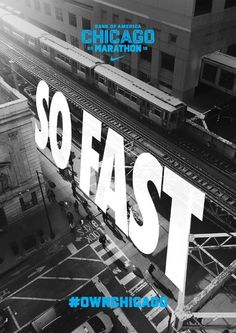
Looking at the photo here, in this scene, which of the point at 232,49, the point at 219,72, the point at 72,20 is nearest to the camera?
the point at 219,72

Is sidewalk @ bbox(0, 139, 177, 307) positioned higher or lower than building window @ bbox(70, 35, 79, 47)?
lower

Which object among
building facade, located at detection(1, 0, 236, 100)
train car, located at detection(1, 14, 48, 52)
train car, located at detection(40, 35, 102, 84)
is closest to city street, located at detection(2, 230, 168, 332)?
building facade, located at detection(1, 0, 236, 100)

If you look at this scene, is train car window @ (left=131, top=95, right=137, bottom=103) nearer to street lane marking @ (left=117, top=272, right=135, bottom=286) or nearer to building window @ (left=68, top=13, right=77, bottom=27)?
street lane marking @ (left=117, top=272, right=135, bottom=286)

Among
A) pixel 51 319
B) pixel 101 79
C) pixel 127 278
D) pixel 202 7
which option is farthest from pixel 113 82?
pixel 51 319

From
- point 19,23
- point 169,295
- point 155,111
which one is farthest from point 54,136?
point 19,23

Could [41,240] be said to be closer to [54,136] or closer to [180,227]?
[180,227]

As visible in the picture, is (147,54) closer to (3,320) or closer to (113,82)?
(113,82)
